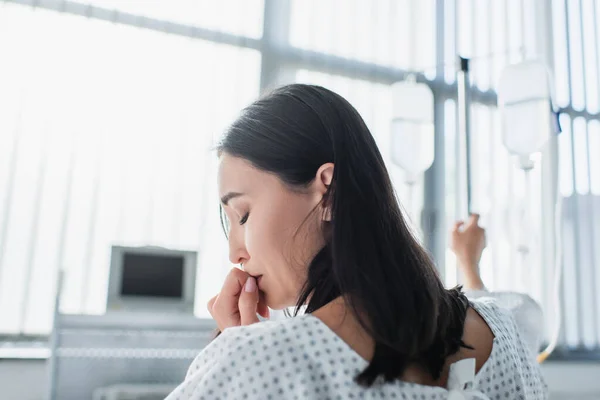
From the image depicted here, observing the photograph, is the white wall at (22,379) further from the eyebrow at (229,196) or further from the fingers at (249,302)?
the eyebrow at (229,196)

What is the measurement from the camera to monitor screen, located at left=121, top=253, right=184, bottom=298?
225cm

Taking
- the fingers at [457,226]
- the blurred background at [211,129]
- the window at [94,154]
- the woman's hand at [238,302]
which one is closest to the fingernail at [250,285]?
the woman's hand at [238,302]

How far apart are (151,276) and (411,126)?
114cm

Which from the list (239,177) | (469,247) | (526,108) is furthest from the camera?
(526,108)

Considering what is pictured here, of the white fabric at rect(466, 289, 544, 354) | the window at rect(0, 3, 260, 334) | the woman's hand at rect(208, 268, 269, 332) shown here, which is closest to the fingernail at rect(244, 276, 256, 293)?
the woman's hand at rect(208, 268, 269, 332)

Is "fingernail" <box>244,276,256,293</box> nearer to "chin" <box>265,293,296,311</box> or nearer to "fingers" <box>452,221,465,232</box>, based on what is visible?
"chin" <box>265,293,296,311</box>

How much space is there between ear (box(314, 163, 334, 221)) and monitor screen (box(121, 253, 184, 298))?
5.31 ft

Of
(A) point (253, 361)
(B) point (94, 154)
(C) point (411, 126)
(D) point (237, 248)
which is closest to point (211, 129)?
(B) point (94, 154)

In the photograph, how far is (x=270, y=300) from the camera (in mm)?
958

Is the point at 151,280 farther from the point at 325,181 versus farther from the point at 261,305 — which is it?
the point at 325,181

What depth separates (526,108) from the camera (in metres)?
1.70

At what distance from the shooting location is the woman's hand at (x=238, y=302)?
94 centimetres

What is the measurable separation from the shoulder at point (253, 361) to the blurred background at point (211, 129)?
1295 millimetres

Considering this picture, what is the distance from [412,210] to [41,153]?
6.44 feet
